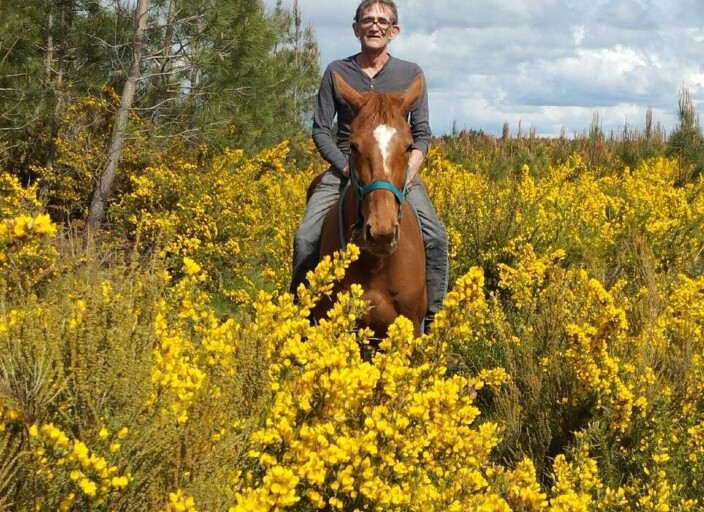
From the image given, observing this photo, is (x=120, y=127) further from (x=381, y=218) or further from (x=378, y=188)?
(x=381, y=218)

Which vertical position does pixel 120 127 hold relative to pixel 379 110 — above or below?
above

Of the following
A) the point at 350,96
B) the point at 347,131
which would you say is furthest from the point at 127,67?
the point at 350,96

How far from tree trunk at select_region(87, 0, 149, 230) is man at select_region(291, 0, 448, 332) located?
5.58 meters

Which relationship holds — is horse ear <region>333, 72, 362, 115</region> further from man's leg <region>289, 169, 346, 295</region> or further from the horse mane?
man's leg <region>289, 169, 346, 295</region>

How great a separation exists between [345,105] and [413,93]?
589 mm

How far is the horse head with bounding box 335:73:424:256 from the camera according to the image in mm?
3242

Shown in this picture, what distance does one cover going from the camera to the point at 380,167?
3.40 m

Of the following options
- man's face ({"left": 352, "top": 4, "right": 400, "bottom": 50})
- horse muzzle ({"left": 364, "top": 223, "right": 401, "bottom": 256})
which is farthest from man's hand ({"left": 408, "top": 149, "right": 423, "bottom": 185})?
man's face ({"left": 352, "top": 4, "right": 400, "bottom": 50})

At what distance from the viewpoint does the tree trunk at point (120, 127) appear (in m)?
9.20

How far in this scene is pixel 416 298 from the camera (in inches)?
154

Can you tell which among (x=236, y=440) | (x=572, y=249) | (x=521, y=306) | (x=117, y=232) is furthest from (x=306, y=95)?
(x=236, y=440)

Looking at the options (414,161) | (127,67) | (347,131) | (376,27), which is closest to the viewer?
(414,161)

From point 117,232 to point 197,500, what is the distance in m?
6.97

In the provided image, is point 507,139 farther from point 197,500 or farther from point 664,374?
point 197,500
